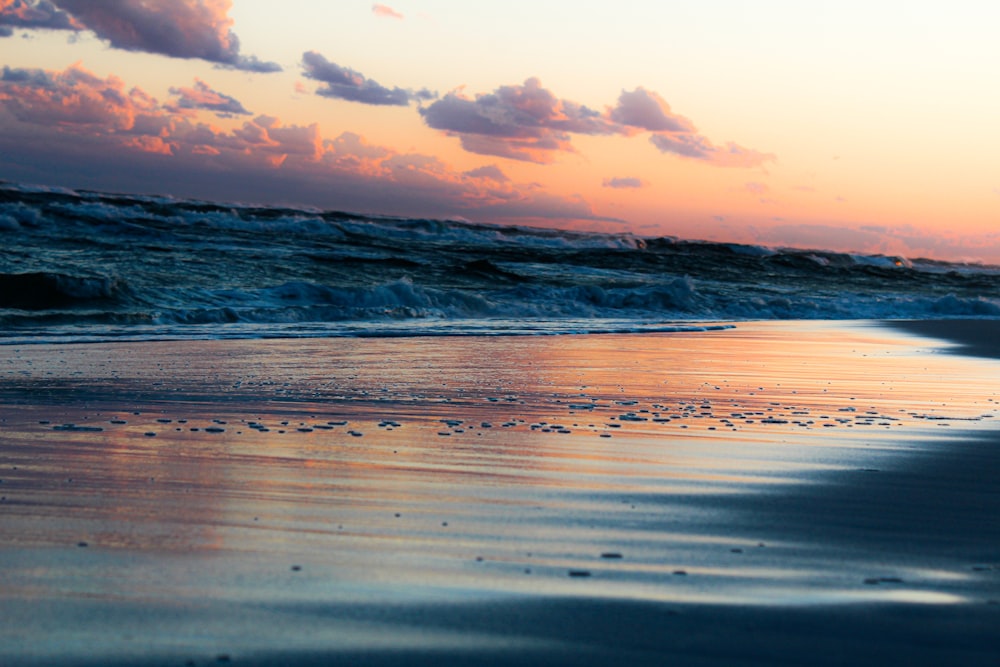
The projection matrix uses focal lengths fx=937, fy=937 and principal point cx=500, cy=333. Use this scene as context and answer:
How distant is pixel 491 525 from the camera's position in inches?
96.7

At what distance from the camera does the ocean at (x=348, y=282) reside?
37.1ft

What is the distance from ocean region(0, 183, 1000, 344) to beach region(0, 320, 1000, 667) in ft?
17.1

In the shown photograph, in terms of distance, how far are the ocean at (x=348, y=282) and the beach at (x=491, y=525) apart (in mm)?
5209

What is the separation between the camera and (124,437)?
12.1 feet

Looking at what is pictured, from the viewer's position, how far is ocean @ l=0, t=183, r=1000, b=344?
11.3 meters

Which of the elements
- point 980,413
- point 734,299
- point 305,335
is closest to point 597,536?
point 980,413

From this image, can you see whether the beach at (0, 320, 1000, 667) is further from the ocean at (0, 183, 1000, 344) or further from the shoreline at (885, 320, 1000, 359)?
the ocean at (0, 183, 1000, 344)

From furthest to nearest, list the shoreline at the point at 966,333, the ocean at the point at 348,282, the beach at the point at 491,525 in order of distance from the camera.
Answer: the ocean at the point at 348,282 < the shoreline at the point at 966,333 < the beach at the point at 491,525

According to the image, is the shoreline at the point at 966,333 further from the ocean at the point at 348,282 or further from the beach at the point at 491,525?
the beach at the point at 491,525

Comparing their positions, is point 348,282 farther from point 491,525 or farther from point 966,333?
point 491,525

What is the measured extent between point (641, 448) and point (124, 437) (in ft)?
6.67

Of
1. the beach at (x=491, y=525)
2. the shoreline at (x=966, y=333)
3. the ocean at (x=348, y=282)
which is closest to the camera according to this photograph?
the beach at (x=491, y=525)

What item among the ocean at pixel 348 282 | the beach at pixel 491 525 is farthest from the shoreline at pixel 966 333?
the beach at pixel 491 525

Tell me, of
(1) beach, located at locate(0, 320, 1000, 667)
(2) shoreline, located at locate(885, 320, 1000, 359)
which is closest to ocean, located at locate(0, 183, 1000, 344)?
(2) shoreline, located at locate(885, 320, 1000, 359)
